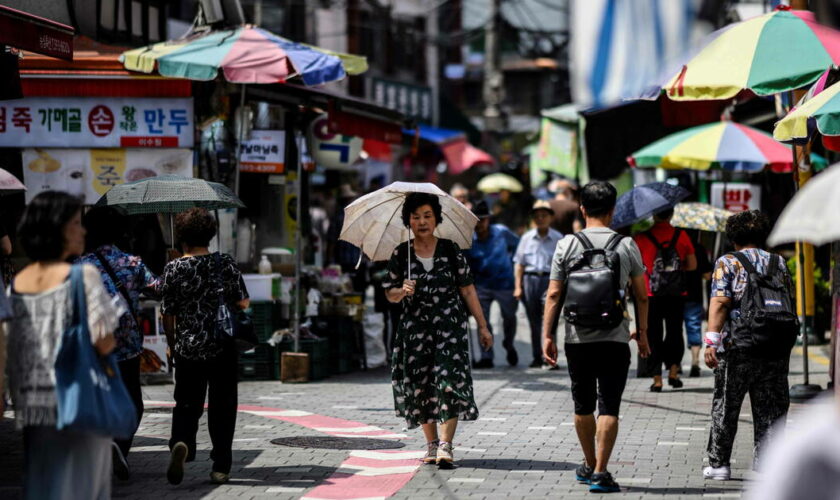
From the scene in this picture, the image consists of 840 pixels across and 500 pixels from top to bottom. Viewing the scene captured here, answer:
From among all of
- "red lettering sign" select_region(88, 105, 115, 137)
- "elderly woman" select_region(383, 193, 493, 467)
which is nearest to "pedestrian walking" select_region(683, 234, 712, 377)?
"elderly woman" select_region(383, 193, 493, 467)

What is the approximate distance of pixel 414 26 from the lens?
44.5 meters

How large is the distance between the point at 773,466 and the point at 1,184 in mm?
7239

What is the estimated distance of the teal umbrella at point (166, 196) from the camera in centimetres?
1003

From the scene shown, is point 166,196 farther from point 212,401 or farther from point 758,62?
point 758,62

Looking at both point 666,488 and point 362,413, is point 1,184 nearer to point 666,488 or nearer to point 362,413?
point 362,413

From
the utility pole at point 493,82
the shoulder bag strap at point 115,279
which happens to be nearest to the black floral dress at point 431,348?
the shoulder bag strap at point 115,279

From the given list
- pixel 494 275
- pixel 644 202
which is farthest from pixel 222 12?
pixel 644 202

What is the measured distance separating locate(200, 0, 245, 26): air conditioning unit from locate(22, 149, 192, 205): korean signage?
167 centimetres

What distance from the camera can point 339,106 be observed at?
14672 mm

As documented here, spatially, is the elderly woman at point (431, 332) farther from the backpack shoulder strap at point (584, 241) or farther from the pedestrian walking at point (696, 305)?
the pedestrian walking at point (696, 305)

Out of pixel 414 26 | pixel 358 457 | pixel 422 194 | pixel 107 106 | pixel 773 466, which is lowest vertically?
pixel 358 457

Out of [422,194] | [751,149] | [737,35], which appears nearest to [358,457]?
[422,194]

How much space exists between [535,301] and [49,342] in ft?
33.1

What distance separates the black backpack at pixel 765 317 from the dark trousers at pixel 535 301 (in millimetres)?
7251
